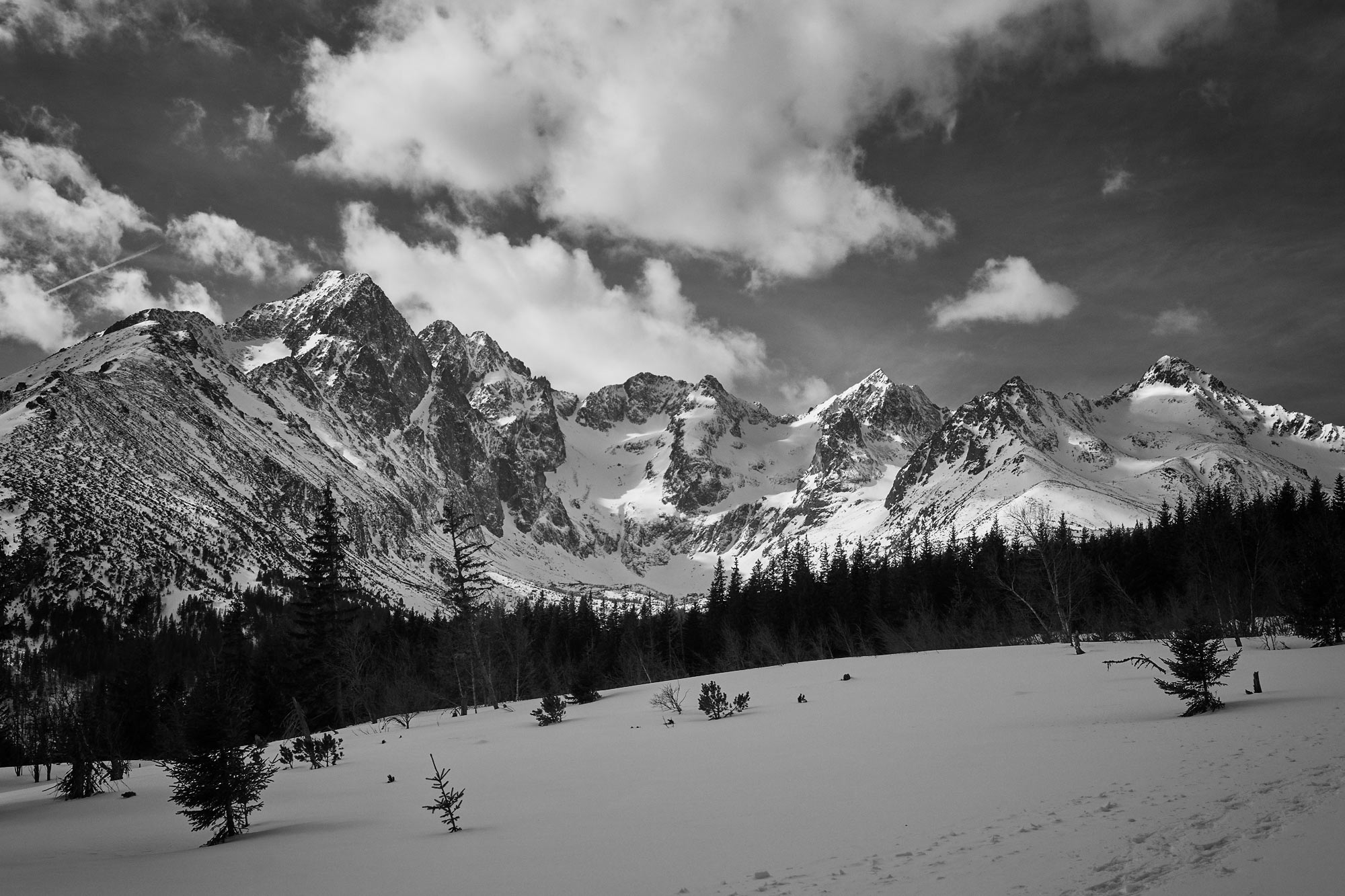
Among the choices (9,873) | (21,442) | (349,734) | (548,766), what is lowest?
(349,734)

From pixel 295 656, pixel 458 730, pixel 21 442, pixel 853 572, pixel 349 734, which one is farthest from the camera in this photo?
pixel 21 442

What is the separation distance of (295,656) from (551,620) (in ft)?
167

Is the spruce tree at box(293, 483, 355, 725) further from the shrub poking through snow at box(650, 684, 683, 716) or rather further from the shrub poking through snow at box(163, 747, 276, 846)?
the shrub poking through snow at box(163, 747, 276, 846)

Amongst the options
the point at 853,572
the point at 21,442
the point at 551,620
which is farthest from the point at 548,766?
the point at 21,442

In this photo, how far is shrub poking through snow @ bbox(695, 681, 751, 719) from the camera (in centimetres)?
2211

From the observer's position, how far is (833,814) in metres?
9.35

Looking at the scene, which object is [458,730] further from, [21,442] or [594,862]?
[21,442]

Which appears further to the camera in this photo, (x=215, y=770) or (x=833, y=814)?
(x=215, y=770)

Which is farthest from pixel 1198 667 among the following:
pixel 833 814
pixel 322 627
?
pixel 322 627

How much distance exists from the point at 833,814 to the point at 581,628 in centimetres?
8645

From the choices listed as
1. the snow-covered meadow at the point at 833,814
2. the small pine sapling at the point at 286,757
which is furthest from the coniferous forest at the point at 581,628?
the small pine sapling at the point at 286,757

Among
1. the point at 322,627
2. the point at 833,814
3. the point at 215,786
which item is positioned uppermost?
the point at 322,627

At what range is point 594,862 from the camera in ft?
26.9

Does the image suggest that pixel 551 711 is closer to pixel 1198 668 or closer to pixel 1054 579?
pixel 1198 668
